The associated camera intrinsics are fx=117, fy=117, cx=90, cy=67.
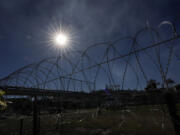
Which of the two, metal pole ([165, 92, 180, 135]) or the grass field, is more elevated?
metal pole ([165, 92, 180, 135])

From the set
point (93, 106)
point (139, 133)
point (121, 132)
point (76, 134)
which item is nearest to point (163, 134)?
point (139, 133)

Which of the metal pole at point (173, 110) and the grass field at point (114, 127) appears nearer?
the metal pole at point (173, 110)

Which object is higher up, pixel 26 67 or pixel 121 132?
pixel 26 67

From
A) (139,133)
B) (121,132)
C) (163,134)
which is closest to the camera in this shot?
(163,134)

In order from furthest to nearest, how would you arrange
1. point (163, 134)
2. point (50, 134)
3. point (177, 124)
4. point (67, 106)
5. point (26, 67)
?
point (67, 106) < point (26, 67) < point (50, 134) < point (163, 134) < point (177, 124)

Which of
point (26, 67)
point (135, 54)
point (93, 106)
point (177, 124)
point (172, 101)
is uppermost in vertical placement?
point (26, 67)

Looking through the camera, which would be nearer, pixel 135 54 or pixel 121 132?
pixel 135 54

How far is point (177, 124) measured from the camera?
2.78 m

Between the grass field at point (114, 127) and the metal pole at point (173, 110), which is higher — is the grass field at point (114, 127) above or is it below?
below

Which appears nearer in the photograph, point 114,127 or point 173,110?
point 173,110

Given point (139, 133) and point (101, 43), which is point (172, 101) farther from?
point (101, 43)

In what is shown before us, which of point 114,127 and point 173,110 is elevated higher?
point 173,110

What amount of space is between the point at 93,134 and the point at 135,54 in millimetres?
5290

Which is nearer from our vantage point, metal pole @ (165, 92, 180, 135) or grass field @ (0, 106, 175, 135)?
metal pole @ (165, 92, 180, 135)
